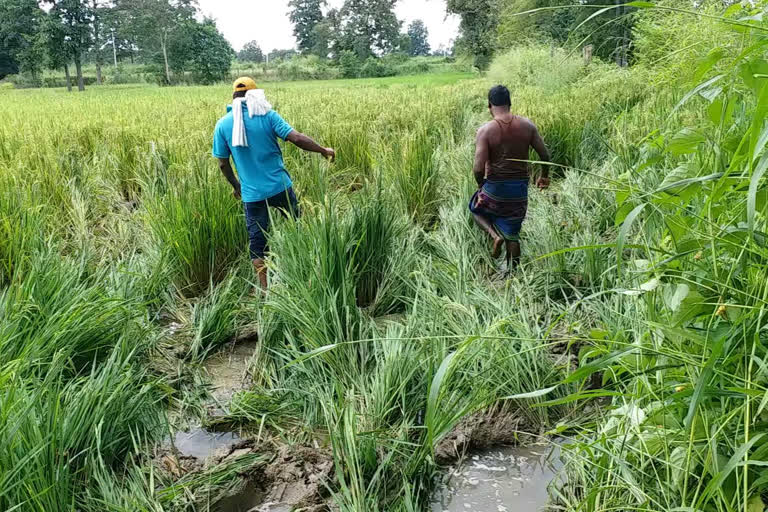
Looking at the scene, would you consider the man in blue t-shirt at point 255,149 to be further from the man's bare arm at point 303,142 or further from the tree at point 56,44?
the tree at point 56,44

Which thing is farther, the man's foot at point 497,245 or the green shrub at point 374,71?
the green shrub at point 374,71

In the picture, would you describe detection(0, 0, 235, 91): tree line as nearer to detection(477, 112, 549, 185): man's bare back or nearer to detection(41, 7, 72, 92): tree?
detection(41, 7, 72, 92): tree

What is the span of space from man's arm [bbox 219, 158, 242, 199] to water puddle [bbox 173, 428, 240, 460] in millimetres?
2186

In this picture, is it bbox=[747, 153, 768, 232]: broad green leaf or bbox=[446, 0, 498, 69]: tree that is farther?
bbox=[446, 0, 498, 69]: tree

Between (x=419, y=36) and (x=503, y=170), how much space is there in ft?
433

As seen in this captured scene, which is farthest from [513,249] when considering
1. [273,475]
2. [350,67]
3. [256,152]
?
[350,67]

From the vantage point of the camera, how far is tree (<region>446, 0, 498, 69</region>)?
39594 mm

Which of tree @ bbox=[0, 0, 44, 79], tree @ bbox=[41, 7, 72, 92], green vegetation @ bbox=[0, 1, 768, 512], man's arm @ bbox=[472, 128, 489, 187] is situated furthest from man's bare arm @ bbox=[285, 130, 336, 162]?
tree @ bbox=[0, 0, 44, 79]

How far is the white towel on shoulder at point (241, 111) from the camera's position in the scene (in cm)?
414

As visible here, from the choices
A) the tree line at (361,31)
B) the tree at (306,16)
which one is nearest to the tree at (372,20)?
the tree line at (361,31)

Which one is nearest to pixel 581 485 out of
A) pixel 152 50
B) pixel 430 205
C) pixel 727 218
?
pixel 727 218

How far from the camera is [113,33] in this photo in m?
64.3

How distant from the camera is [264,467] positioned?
2.47 metres

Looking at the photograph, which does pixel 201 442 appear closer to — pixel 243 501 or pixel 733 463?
pixel 243 501
